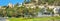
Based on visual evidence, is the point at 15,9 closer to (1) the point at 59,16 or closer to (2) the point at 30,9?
(2) the point at 30,9

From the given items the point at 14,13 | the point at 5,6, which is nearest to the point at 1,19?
the point at 14,13

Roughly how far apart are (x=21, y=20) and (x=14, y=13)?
1.39 ft

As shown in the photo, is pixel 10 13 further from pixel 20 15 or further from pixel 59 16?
pixel 59 16

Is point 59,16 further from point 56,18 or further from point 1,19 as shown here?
point 1,19

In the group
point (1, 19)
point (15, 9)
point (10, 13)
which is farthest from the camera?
point (15, 9)

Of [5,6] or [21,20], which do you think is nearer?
[21,20]

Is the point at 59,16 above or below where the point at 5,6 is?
below

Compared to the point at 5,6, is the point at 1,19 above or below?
below

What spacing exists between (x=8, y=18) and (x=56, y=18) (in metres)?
1.24

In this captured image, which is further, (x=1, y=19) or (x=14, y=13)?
(x=14, y=13)

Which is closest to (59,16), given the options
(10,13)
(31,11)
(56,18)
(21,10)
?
(56,18)

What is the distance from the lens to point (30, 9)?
4.38 metres

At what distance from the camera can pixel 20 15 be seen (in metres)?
4.20

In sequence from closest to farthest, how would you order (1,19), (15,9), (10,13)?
1. (1,19)
2. (10,13)
3. (15,9)
